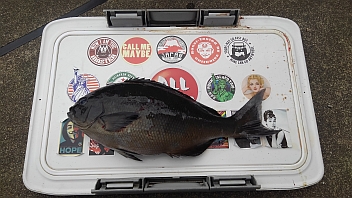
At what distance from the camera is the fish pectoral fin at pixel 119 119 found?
1271 millimetres

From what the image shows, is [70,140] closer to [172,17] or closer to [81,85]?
[81,85]

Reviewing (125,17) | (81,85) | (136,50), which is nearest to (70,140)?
(81,85)

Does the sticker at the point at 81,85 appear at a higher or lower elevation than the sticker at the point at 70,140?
higher

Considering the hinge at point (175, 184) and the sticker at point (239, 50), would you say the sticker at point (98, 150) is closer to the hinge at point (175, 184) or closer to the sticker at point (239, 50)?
the hinge at point (175, 184)

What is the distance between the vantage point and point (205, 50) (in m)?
1.61

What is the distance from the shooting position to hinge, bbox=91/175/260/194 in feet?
4.40

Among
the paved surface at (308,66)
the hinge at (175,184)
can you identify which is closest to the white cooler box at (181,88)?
the hinge at (175,184)

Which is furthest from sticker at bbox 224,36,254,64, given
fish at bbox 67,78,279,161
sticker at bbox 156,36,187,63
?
fish at bbox 67,78,279,161

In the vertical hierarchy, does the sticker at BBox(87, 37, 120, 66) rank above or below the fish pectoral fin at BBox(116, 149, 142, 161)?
above

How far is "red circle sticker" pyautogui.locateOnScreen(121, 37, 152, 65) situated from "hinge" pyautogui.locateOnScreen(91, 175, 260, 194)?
53 cm

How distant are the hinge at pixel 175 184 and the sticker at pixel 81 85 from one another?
1.28 ft

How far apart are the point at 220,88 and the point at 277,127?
0.98 feet

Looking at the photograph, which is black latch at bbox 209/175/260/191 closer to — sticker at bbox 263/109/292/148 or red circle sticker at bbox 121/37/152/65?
sticker at bbox 263/109/292/148

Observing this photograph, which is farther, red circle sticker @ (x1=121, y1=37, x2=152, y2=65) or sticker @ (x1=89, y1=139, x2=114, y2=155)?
red circle sticker @ (x1=121, y1=37, x2=152, y2=65)
